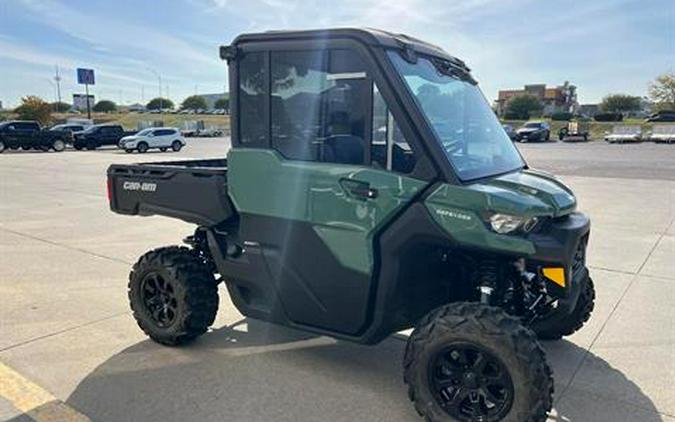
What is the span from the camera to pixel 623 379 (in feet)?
12.5

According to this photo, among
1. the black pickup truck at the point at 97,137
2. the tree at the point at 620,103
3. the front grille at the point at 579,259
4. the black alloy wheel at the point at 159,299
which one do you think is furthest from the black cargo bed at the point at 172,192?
the tree at the point at 620,103

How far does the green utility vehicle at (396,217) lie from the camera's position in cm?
296

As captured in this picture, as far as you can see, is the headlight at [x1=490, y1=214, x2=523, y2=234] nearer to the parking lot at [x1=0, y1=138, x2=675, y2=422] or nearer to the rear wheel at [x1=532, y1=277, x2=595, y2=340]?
the parking lot at [x1=0, y1=138, x2=675, y2=422]

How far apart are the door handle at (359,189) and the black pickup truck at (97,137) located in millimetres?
35404

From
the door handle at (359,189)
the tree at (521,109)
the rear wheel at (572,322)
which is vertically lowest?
the rear wheel at (572,322)

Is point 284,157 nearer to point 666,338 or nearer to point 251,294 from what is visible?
point 251,294

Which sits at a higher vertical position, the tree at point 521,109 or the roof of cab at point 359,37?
the tree at point 521,109

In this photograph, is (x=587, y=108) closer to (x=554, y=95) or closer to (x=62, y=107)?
(x=554, y=95)

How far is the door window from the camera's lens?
324 cm

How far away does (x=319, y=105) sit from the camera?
3.39m

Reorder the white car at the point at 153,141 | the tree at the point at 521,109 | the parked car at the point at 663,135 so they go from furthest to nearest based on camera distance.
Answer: the tree at the point at 521,109 < the parked car at the point at 663,135 < the white car at the point at 153,141

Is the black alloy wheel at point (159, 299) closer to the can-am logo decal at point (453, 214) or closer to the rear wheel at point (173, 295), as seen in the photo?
the rear wheel at point (173, 295)

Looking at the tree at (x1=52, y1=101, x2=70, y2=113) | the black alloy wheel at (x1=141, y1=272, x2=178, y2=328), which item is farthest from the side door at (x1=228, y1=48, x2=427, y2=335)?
the tree at (x1=52, y1=101, x2=70, y2=113)

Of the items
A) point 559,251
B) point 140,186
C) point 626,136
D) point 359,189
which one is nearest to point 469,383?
point 559,251
